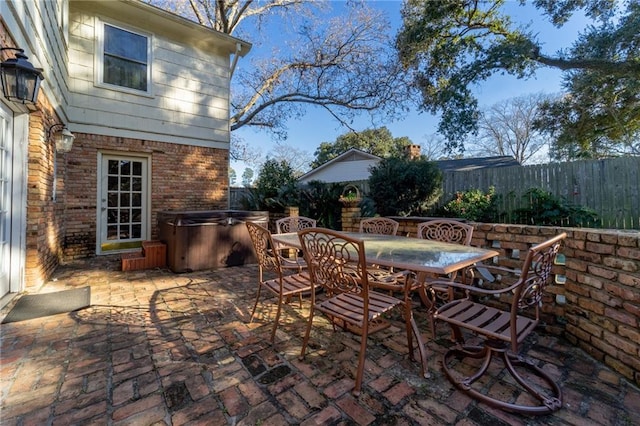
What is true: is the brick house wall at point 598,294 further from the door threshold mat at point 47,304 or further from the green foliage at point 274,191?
the door threshold mat at point 47,304

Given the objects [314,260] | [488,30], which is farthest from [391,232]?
[488,30]

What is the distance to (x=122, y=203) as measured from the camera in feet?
18.4

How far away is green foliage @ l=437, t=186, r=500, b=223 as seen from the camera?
19.1ft

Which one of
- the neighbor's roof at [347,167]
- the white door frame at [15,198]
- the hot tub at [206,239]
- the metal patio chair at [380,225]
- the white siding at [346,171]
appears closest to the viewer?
the white door frame at [15,198]

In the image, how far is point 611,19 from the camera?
672 centimetres

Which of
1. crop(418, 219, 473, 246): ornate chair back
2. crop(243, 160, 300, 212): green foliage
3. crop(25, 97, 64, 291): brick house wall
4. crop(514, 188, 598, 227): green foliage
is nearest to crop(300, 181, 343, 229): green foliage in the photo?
crop(243, 160, 300, 212): green foliage

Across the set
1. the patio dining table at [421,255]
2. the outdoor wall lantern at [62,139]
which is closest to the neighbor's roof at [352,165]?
the outdoor wall lantern at [62,139]

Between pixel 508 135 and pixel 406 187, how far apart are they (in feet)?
71.7

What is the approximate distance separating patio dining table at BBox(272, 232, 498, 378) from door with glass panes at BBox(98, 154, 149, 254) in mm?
4458

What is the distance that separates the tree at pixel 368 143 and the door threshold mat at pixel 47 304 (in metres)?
17.1

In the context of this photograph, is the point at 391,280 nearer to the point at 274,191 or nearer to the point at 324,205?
the point at 324,205

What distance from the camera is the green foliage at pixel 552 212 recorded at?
4.84 meters

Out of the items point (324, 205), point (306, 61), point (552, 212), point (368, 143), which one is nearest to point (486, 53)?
point (552, 212)

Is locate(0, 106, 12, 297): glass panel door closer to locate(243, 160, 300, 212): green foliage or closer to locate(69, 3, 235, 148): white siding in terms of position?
locate(69, 3, 235, 148): white siding
